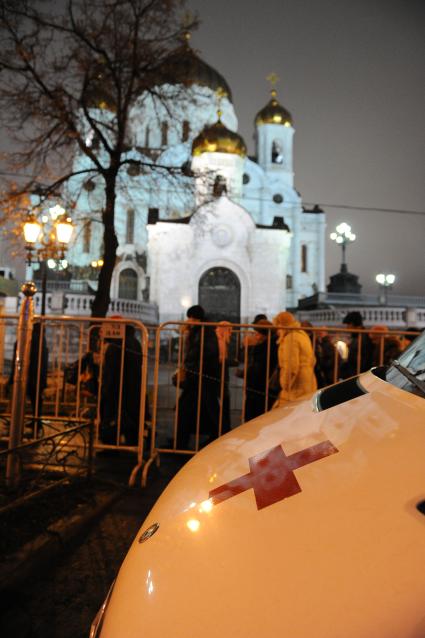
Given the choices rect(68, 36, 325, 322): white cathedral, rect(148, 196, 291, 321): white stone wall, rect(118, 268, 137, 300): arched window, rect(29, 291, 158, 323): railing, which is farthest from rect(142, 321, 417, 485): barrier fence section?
rect(118, 268, 137, 300): arched window

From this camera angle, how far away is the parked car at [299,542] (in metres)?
0.86

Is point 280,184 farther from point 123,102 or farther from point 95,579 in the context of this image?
point 95,579

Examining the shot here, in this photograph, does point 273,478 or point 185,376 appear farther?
point 185,376

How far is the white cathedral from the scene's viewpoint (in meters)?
15.8

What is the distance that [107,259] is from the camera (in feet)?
43.2

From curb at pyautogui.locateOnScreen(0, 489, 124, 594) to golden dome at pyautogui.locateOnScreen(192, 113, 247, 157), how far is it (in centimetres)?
3190

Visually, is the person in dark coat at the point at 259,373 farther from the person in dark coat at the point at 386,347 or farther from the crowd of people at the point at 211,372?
the person in dark coat at the point at 386,347

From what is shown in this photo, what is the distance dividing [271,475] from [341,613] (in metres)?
0.55

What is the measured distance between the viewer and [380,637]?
0.78 metres

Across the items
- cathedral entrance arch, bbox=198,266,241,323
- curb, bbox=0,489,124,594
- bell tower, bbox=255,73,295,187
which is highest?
bell tower, bbox=255,73,295,187

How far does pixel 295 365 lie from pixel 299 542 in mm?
3919

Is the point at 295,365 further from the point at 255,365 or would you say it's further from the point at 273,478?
the point at 273,478

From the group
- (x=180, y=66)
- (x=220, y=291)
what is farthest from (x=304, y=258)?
(x=180, y=66)

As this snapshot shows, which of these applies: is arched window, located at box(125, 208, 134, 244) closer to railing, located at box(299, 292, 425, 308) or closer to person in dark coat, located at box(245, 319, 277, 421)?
railing, located at box(299, 292, 425, 308)
